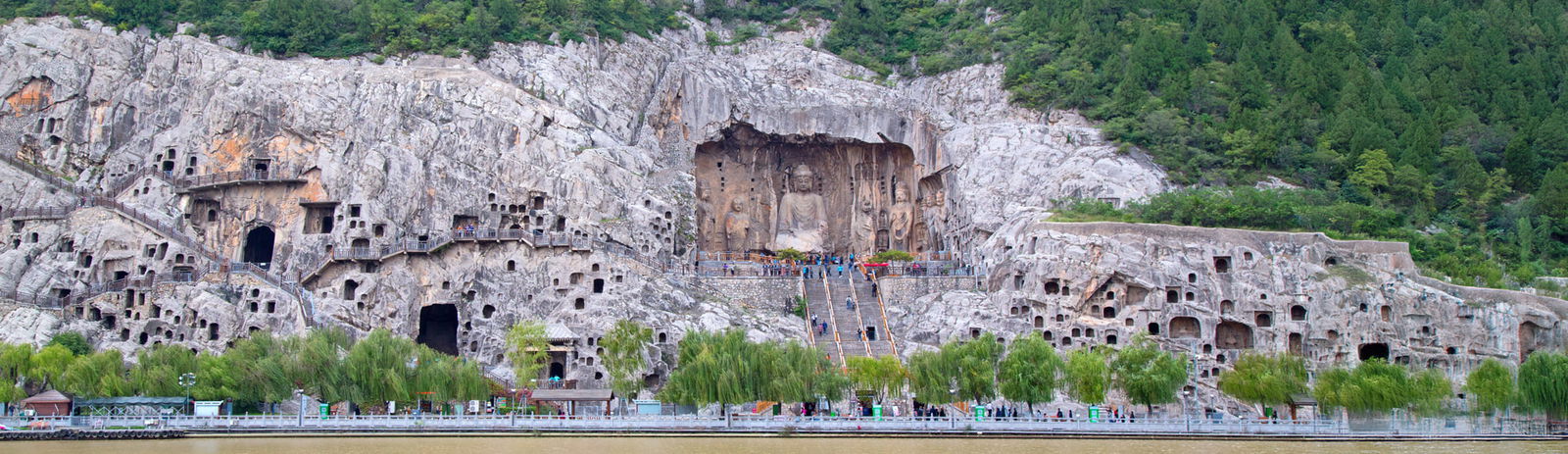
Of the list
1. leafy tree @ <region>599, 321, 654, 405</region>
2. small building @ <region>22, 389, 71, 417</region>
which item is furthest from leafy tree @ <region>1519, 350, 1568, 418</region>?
small building @ <region>22, 389, 71, 417</region>

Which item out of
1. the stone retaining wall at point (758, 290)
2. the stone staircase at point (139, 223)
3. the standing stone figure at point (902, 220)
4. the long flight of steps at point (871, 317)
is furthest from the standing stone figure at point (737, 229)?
the stone staircase at point (139, 223)

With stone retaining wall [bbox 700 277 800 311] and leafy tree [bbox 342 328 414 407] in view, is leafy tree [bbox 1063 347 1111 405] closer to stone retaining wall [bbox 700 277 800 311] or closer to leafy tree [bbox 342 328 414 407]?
stone retaining wall [bbox 700 277 800 311]

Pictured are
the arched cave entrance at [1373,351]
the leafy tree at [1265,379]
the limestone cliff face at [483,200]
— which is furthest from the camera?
the limestone cliff face at [483,200]

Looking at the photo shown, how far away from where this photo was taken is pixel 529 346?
65438 mm

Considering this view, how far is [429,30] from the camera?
8275 cm

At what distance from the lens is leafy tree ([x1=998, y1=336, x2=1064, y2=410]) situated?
59.2 meters

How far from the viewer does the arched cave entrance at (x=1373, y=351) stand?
2672 inches

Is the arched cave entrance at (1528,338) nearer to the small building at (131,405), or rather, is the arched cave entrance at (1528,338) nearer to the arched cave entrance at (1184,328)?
the arched cave entrance at (1184,328)

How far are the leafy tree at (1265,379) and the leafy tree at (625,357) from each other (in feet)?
72.3

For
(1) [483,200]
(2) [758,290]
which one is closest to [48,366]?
(1) [483,200]

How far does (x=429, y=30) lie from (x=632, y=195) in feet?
52.8

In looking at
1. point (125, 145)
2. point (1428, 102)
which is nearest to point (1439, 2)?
point (1428, 102)

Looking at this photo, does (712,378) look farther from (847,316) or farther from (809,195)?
(809,195)

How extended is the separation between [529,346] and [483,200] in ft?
35.6
